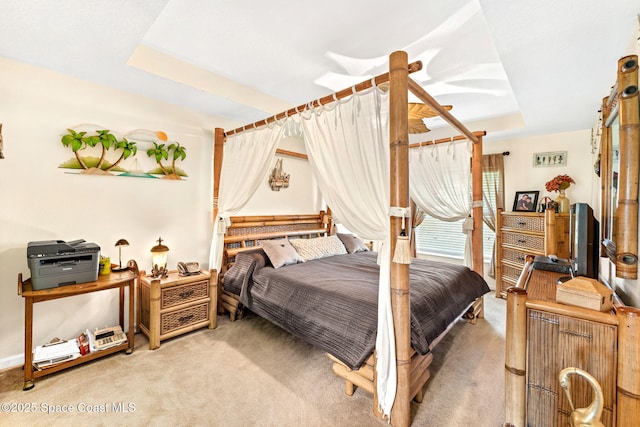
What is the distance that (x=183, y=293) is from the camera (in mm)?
2779

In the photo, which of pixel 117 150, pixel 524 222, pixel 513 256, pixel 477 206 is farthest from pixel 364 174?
pixel 513 256

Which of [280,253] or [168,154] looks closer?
[168,154]

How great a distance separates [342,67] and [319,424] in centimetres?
291

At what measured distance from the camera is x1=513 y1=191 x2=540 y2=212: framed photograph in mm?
3842

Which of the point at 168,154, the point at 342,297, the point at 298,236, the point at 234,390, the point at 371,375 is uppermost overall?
the point at 168,154

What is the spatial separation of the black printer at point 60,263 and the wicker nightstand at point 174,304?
1.68 ft

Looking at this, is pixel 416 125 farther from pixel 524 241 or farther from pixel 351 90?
pixel 524 241

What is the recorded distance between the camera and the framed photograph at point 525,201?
151 inches

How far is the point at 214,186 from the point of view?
330 centimetres

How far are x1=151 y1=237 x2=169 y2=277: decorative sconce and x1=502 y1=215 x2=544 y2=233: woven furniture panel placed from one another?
14.8 feet

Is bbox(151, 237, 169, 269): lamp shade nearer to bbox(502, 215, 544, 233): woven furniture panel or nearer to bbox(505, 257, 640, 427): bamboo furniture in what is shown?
bbox(505, 257, 640, 427): bamboo furniture

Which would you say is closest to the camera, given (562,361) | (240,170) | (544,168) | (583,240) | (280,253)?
(562,361)

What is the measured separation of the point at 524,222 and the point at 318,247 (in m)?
2.87

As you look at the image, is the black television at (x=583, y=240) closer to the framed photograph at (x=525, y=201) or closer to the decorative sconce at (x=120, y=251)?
the framed photograph at (x=525, y=201)
